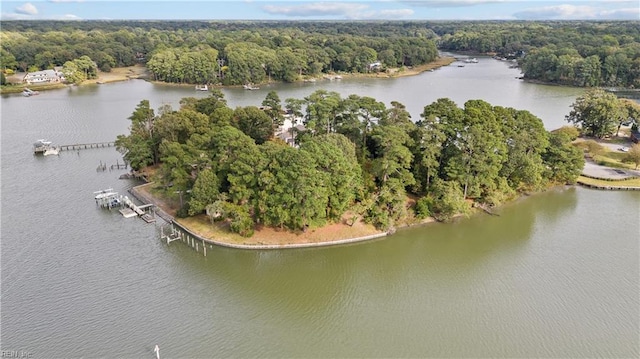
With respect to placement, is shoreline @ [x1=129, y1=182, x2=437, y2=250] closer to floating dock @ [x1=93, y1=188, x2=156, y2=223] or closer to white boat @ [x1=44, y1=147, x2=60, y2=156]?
floating dock @ [x1=93, y1=188, x2=156, y2=223]

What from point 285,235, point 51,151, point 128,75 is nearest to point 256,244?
point 285,235

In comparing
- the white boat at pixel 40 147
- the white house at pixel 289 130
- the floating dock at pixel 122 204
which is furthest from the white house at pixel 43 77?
the floating dock at pixel 122 204

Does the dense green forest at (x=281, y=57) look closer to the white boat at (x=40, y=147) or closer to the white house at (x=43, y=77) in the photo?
the white house at (x=43, y=77)

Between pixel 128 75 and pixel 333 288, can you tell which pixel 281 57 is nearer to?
pixel 128 75

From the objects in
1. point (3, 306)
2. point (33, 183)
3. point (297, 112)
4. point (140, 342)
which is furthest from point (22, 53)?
point (140, 342)

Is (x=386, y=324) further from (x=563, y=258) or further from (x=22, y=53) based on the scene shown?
(x=22, y=53)

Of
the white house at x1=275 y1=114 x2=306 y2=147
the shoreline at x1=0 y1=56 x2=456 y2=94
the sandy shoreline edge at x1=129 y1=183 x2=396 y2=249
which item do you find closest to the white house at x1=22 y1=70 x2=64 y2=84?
the shoreline at x1=0 y1=56 x2=456 y2=94
